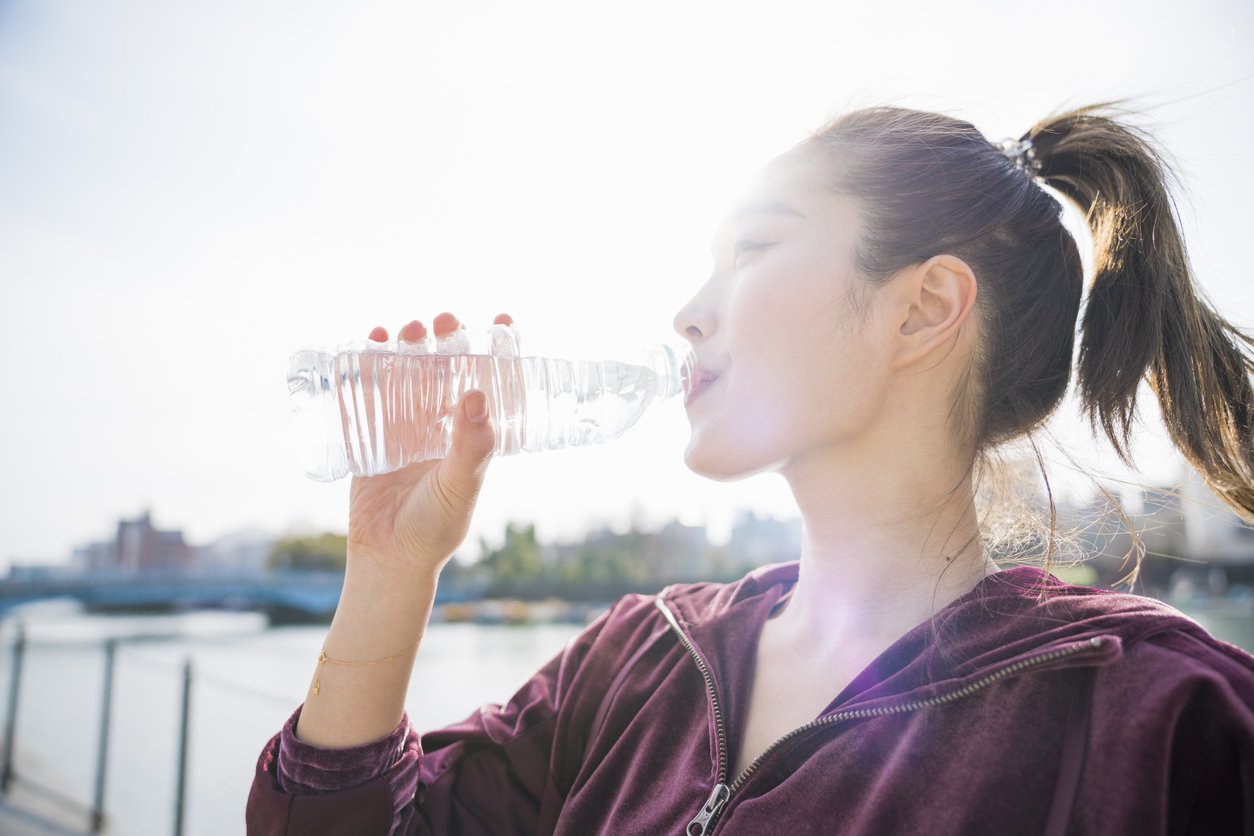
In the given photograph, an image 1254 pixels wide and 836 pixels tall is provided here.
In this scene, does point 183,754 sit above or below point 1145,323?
below

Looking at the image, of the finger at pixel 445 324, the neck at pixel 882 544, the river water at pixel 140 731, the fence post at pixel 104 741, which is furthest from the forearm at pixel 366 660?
the fence post at pixel 104 741

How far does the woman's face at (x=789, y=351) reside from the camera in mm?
1259

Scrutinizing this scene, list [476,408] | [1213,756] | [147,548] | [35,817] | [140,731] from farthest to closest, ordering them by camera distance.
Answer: [147,548] < [140,731] < [35,817] < [476,408] < [1213,756]

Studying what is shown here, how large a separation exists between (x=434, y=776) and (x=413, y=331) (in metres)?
0.77

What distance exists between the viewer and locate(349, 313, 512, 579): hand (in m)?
1.31

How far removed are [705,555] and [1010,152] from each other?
33.5 m

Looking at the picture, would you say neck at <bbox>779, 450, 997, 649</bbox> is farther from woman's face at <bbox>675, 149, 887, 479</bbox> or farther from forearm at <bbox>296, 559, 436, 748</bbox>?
forearm at <bbox>296, 559, 436, 748</bbox>

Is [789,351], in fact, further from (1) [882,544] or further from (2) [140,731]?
(2) [140,731]

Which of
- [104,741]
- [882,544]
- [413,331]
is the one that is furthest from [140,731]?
[882,544]

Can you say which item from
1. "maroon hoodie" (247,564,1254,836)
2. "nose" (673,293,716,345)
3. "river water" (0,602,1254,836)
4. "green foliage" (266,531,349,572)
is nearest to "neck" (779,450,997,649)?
"maroon hoodie" (247,564,1254,836)

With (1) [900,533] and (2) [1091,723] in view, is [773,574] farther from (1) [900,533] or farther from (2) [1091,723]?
(2) [1091,723]

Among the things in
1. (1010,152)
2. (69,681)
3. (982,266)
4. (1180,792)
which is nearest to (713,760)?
(1180,792)

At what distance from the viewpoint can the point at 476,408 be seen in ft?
3.99

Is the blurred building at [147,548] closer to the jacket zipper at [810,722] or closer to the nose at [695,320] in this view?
the nose at [695,320]
